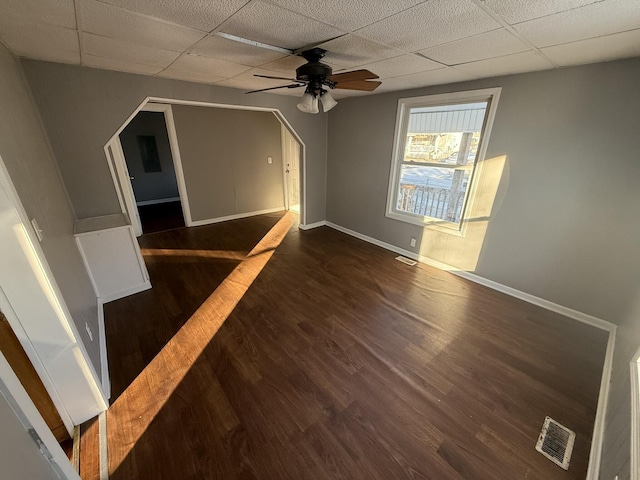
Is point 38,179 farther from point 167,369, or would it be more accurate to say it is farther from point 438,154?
point 438,154

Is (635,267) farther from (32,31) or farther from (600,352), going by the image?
(32,31)

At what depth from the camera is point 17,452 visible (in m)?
0.80

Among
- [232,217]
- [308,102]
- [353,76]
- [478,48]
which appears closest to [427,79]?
[478,48]

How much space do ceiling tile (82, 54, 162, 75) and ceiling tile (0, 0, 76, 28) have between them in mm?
752

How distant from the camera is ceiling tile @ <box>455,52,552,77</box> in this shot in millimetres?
2021

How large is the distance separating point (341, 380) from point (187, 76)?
11.4ft

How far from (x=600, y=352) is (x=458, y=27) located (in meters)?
2.82

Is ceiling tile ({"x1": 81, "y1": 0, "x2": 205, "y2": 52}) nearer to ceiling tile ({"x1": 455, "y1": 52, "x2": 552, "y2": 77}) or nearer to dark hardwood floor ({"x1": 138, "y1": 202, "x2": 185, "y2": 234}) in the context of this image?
ceiling tile ({"x1": 455, "y1": 52, "x2": 552, "y2": 77})

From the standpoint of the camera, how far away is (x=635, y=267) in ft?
7.14

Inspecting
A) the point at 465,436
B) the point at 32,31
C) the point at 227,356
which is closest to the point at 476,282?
the point at 465,436

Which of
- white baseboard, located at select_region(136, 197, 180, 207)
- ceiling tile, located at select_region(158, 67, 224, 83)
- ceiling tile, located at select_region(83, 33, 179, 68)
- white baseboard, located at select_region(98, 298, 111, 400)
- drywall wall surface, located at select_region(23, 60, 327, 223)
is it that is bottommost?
white baseboard, located at select_region(98, 298, 111, 400)

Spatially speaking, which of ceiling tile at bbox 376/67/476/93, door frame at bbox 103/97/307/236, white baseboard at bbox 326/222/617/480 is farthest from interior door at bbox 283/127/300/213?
ceiling tile at bbox 376/67/476/93

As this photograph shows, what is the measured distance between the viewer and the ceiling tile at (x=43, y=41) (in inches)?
62.5

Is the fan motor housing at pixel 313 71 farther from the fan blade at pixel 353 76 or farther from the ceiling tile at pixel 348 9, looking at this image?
the ceiling tile at pixel 348 9
